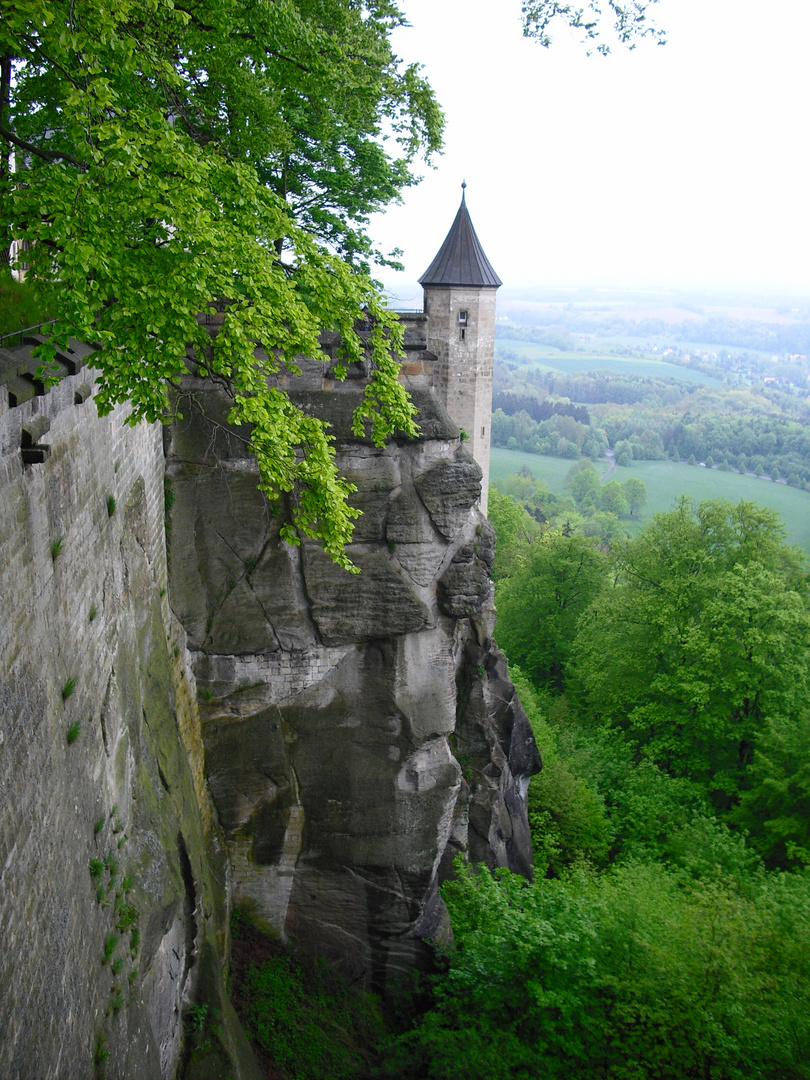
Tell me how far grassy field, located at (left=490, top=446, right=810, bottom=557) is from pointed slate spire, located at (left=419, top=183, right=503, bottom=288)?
131ft

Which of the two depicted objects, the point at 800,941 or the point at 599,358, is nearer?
the point at 800,941

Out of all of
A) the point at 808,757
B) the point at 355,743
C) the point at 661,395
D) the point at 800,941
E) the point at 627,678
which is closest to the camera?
the point at 800,941

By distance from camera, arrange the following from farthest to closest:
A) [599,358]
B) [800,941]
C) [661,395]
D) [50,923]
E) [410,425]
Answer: [599,358] < [661,395] < [800,941] < [410,425] < [50,923]

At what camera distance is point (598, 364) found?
164 meters

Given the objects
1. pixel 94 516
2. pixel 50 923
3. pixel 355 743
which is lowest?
pixel 355 743

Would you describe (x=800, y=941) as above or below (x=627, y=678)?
above

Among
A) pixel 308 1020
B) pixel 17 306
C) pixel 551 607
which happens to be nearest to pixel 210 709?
pixel 308 1020

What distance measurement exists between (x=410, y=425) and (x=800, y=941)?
8.40 m

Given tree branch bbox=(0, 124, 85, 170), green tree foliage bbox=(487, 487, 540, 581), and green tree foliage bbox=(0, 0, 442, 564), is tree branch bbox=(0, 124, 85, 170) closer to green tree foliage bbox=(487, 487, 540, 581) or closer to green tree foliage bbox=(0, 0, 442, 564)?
green tree foliage bbox=(0, 0, 442, 564)

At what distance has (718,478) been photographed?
259 feet

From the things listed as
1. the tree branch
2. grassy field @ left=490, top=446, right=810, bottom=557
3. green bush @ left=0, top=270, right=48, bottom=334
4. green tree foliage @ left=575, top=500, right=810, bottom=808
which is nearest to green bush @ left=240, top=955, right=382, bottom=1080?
green bush @ left=0, top=270, right=48, bottom=334

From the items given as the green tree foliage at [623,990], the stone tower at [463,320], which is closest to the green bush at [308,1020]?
the green tree foliage at [623,990]

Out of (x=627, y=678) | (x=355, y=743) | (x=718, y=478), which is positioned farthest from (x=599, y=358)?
(x=355, y=743)

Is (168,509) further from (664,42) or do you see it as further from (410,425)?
(664,42)
